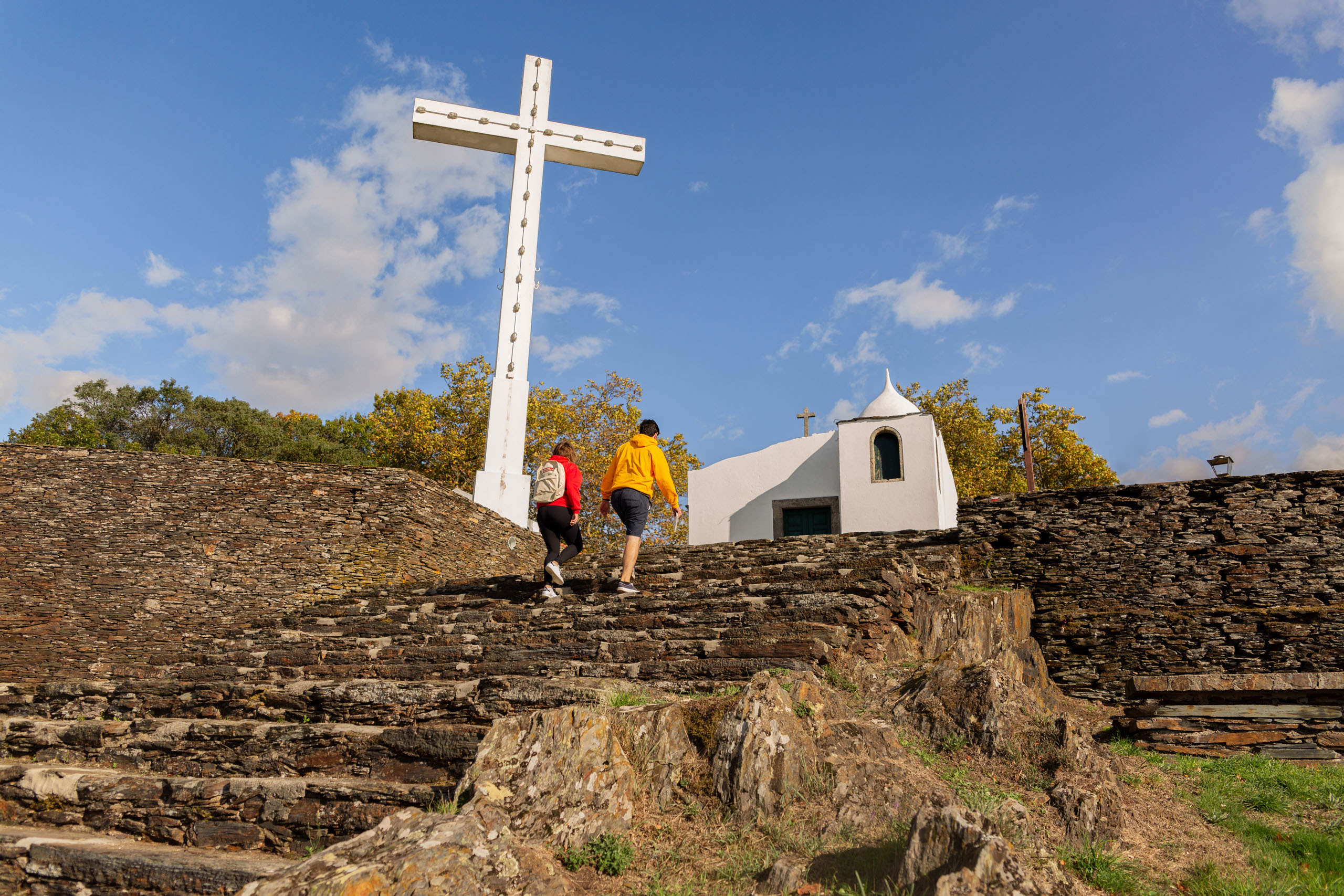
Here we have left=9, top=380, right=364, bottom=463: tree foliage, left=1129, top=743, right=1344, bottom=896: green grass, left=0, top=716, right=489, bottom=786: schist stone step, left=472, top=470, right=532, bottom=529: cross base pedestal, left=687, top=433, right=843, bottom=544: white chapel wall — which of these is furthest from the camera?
left=9, top=380, right=364, bottom=463: tree foliage

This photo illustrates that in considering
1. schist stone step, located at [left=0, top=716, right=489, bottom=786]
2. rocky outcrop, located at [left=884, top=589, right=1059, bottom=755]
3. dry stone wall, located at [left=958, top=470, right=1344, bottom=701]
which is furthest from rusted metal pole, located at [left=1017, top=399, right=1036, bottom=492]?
schist stone step, located at [left=0, top=716, right=489, bottom=786]

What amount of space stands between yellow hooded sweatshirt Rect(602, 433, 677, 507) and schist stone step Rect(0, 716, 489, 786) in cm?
274

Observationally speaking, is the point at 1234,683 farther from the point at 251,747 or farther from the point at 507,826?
the point at 251,747

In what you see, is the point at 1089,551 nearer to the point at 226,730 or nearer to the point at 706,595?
the point at 706,595

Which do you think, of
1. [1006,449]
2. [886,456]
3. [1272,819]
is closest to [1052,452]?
[1006,449]

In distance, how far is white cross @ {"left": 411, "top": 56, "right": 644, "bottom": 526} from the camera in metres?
12.9

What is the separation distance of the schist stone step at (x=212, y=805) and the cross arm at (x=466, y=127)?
1161 cm

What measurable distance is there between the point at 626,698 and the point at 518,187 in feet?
37.3

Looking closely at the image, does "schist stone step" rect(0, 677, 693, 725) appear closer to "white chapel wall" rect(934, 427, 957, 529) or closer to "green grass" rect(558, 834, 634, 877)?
"green grass" rect(558, 834, 634, 877)

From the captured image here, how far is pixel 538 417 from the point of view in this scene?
2259 cm

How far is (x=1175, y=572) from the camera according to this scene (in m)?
9.29

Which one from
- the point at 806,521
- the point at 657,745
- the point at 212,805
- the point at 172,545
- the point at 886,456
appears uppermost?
the point at 886,456

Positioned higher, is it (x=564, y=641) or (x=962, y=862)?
(x=564, y=641)

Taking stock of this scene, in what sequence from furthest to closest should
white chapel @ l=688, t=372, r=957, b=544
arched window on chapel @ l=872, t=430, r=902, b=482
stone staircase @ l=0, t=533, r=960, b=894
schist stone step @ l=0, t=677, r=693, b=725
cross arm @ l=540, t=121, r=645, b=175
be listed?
arched window on chapel @ l=872, t=430, r=902, b=482, white chapel @ l=688, t=372, r=957, b=544, cross arm @ l=540, t=121, r=645, b=175, schist stone step @ l=0, t=677, r=693, b=725, stone staircase @ l=0, t=533, r=960, b=894
